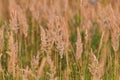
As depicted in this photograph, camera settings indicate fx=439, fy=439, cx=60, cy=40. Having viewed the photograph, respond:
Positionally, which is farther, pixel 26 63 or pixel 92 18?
pixel 92 18

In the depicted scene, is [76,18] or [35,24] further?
[76,18]

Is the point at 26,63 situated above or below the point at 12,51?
below

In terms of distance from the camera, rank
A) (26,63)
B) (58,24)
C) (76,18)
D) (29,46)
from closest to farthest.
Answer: (58,24)
(26,63)
(29,46)
(76,18)

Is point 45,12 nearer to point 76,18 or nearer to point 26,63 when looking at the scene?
point 76,18

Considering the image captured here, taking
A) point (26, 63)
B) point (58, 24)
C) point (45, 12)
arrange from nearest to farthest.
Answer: point (58, 24)
point (26, 63)
point (45, 12)

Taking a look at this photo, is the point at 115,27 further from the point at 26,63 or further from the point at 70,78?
the point at 26,63

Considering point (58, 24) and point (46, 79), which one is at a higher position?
point (58, 24)

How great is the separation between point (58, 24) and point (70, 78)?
35 centimetres

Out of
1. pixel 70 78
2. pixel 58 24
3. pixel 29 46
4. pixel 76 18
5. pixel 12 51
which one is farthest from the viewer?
pixel 76 18

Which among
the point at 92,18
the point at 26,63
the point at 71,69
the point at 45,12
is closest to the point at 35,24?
the point at 45,12

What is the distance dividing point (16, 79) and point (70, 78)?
0.33 metres

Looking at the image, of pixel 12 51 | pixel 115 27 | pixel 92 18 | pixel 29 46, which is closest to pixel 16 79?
pixel 12 51

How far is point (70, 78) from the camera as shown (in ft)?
8.06

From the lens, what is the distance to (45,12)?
3.47 meters
